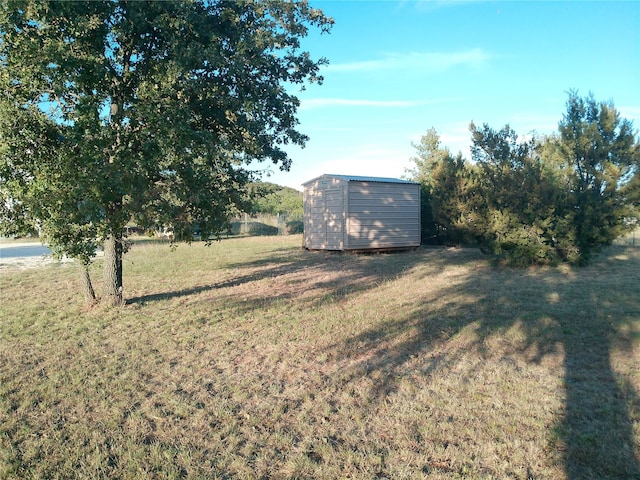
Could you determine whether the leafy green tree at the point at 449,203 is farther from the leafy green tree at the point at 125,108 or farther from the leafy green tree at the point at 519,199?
the leafy green tree at the point at 125,108

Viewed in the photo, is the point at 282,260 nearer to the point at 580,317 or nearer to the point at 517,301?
the point at 517,301

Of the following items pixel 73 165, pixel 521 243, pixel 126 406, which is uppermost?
pixel 73 165

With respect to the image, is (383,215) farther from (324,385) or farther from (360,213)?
(324,385)

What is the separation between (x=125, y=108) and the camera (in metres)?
6.89

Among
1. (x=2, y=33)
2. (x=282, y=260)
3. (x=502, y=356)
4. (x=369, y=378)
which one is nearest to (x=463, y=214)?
(x=282, y=260)

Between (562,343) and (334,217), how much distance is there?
1141cm

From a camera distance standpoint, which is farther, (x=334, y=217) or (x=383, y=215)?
(x=383, y=215)

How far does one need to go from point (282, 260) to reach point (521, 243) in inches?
274

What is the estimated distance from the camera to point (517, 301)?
25.4 ft

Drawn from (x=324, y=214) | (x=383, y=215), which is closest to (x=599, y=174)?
(x=383, y=215)

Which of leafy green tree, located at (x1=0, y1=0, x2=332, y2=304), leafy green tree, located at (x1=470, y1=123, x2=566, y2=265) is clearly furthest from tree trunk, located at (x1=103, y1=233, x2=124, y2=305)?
Result: leafy green tree, located at (x1=470, y1=123, x2=566, y2=265)

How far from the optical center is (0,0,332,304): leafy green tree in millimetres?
5891

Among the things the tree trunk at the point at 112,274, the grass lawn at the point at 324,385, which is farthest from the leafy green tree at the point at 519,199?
the tree trunk at the point at 112,274

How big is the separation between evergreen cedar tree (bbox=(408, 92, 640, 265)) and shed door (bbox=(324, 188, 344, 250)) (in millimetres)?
4998
